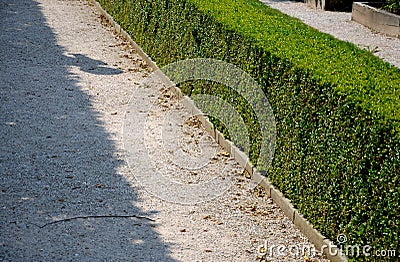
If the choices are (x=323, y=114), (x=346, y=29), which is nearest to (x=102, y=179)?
(x=323, y=114)

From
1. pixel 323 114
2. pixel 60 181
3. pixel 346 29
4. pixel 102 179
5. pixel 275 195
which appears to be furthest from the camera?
pixel 346 29

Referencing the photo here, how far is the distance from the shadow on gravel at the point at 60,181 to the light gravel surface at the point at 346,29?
483 cm

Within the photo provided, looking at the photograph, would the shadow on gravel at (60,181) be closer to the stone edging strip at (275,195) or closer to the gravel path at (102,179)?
the gravel path at (102,179)

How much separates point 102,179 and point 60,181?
0.43 meters

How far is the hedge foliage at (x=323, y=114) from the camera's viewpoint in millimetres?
Result: 4770

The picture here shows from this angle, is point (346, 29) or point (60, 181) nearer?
point (60, 181)

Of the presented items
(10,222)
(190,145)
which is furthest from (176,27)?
(10,222)

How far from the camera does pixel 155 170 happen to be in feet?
23.9

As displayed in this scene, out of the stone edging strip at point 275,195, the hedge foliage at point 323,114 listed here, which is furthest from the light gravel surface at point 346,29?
the stone edging strip at point 275,195

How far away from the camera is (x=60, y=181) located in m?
6.86

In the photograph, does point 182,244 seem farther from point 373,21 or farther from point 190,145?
point 373,21

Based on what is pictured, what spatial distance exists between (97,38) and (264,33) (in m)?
6.30

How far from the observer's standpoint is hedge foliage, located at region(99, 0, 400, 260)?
15.6ft

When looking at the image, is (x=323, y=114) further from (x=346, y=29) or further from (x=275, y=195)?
(x=346, y=29)
